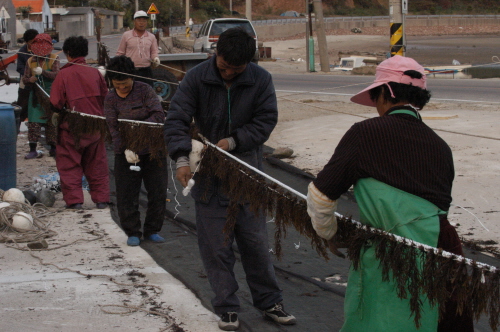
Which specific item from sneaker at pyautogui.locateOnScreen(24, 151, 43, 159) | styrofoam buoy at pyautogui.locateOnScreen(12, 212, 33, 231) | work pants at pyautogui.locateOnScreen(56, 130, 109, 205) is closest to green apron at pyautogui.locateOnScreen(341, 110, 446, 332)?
styrofoam buoy at pyautogui.locateOnScreen(12, 212, 33, 231)

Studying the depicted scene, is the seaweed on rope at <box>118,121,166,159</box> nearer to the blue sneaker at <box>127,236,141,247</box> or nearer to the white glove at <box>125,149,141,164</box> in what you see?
the white glove at <box>125,149,141,164</box>

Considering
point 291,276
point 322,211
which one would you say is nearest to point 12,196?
point 291,276

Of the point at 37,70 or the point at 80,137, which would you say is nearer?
the point at 80,137

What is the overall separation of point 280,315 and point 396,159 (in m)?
1.86

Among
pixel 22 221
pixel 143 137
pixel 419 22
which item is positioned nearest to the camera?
pixel 143 137

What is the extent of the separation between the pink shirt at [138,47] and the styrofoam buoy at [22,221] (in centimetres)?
550

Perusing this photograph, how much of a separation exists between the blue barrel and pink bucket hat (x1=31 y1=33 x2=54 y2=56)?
1825 millimetres

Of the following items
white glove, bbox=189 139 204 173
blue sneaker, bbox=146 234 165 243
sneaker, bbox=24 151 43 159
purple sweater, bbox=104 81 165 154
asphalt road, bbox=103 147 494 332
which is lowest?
asphalt road, bbox=103 147 494 332

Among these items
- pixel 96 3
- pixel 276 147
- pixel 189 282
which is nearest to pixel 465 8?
pixel 96 3

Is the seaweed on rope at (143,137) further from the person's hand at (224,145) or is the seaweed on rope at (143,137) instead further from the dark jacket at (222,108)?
the person's hand at (224,145)

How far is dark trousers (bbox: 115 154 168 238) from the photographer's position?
598cm

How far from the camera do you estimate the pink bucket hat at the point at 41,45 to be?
892 cm

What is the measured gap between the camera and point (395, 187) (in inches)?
104

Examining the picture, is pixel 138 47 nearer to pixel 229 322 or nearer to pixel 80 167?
pixel 80 167
